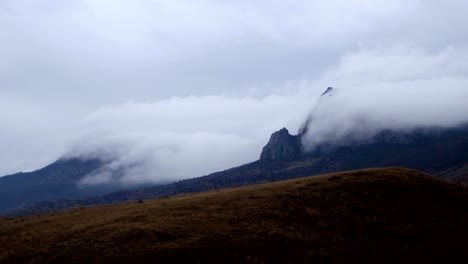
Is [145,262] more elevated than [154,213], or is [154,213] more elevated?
[154,213]

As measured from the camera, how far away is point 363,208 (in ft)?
148

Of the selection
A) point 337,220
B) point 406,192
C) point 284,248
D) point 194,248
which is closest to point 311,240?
point 284,248

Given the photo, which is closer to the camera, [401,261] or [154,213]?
[401,261]

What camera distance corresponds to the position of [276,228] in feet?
128

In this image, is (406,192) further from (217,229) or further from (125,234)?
(125,234)

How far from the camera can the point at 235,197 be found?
159ft

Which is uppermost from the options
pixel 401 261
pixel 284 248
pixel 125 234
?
pixel 125 234

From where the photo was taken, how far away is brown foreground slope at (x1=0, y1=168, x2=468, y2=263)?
35.6m

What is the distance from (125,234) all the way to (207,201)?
37.1 feet

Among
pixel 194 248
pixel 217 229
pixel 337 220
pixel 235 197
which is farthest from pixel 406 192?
pixel 194 248

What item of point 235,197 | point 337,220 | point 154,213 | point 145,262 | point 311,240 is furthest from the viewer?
point 235,197

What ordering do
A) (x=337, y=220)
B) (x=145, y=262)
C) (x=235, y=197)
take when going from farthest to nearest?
(x=235, y=197) < (x=337, y=220) < (x=145, y=262)

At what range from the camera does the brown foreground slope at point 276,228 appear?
117ft

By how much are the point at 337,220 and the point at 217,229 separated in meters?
11.5
